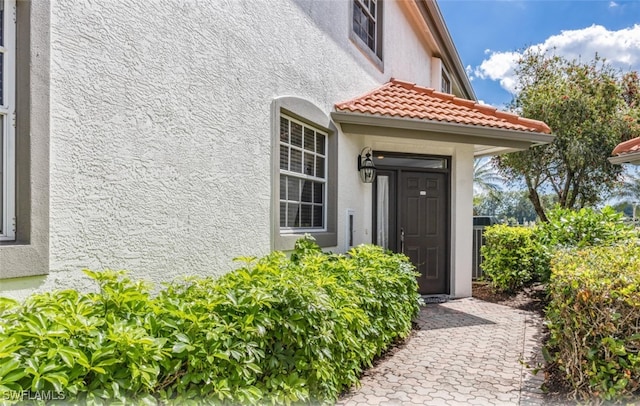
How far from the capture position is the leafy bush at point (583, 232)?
25.6ft

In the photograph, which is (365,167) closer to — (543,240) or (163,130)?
(543,240)

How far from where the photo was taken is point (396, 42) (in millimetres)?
9984

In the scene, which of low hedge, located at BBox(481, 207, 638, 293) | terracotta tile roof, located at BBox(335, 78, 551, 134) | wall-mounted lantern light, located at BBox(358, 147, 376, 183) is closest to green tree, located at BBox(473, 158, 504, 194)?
low hedge, located at BBox(481, 207, 638, 293)

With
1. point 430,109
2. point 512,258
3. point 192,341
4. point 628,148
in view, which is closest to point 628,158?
point 628,148

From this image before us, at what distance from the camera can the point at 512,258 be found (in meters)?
9.46

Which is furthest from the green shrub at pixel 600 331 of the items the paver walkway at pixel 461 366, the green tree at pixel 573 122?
the green tree at pixel 573 122

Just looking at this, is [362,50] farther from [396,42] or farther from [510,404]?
[510,404]

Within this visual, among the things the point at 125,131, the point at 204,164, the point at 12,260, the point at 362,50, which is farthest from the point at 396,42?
the point at 12,260

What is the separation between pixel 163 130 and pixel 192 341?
206 cm

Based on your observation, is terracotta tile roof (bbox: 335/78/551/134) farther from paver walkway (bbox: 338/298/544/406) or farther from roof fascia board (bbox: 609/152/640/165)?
paver walkway (bbox: 338/298/544/406)

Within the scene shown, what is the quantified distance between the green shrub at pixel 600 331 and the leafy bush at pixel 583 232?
4.26 m

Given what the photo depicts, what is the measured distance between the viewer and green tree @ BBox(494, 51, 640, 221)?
16.0 meters

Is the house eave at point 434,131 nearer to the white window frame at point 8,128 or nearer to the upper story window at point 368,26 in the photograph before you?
the upper story window at point 368,26

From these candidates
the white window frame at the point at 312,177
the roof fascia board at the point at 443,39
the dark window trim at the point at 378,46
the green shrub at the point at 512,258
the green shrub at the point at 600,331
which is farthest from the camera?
the roof fascia board at the point at 443,39
